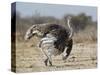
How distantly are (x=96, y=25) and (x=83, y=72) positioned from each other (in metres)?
0.69

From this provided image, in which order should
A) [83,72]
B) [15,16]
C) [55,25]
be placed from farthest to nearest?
[83,72] < [55,25] < [15,16]

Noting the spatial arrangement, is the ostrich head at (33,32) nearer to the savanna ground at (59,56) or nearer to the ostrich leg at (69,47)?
the savanna ground at (59,56)

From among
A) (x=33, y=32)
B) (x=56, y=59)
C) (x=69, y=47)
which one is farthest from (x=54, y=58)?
(x=33, y=32)

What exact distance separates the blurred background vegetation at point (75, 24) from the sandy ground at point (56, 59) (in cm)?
10

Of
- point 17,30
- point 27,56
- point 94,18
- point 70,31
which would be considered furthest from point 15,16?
point 94,18

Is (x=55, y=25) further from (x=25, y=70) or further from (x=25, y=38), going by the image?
(x=25, y=70)

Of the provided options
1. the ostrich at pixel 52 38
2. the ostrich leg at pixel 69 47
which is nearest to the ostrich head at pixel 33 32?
the ostrich at pixel 52 38

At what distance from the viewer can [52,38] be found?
118 inches

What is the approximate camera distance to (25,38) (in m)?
2.86

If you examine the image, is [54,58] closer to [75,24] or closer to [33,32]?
[33,32]

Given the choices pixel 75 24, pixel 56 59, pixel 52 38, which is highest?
pixel 75 24

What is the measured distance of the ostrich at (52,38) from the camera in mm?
2934

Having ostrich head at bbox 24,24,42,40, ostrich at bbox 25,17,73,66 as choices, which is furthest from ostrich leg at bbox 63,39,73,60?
ostrich head at bbox 24,24,42,40

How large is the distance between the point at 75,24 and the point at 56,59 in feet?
1.78
